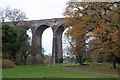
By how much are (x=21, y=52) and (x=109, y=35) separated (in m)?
21.2

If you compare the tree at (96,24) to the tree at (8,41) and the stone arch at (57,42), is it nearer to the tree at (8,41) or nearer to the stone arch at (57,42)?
the tree at (8,41)

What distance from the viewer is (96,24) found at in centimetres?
1305

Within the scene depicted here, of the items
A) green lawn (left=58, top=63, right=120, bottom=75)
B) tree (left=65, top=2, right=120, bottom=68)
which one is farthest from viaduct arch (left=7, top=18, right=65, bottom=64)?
tree (left=65, top=2, right=120, bottom=68)

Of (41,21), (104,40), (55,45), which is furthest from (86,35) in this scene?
(41,21)

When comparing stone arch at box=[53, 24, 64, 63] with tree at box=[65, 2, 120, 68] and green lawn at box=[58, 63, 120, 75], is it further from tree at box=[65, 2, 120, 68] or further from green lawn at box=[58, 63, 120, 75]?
tree at box=[65, 2, 120, 68]

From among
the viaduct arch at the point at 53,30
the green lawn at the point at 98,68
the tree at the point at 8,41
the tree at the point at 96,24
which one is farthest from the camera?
the viaduct arch at the point at 53,30

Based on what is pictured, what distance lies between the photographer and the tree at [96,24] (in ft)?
38.2

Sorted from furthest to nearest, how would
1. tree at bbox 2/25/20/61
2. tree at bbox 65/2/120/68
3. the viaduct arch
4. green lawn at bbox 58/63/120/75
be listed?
the viaduct arch
tree at bbox 2/25/20/61
green lawn at bbox 58/63/120/75
tree at bbox 65/2/120/68

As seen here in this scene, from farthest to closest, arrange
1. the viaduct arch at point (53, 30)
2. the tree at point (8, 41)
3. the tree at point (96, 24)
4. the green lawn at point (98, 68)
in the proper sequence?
the viaduct arch at point (53, 30)
the tree at point (8, 41)
the green lawn at point (98, 68)
the tree at point (96, 24)

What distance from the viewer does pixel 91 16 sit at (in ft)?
44.0

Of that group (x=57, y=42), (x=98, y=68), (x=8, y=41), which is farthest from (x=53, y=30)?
(x=98, y=68)

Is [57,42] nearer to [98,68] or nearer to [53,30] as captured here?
[53,30]

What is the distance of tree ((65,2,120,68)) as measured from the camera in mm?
11633

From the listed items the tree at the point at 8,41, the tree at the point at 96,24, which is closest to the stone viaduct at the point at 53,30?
the tree at the point at 8,41
